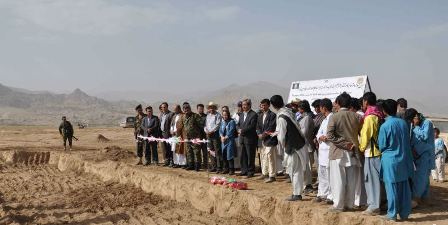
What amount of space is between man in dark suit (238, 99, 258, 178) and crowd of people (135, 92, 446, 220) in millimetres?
11

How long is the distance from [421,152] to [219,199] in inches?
150

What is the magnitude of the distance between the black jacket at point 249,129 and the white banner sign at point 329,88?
5.55 feet

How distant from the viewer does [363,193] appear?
723 centimetres

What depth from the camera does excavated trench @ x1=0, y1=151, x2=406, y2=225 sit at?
720 cm

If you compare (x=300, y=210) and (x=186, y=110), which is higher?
(x=186, y=110)

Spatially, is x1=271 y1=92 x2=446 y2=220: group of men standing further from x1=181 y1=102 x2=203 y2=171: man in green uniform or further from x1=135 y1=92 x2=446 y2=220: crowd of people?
x1=181 y1=102 x2=203 y2=171: man in green uniform

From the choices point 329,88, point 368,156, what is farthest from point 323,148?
point 329,88

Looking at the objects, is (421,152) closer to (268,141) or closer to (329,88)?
(268,141)

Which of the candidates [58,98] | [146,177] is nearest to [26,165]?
[146,177]

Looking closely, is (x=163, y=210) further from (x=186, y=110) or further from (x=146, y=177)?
(x=186, y=110)

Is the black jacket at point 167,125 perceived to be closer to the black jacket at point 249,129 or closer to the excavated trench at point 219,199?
the excavated trench at point 219,199

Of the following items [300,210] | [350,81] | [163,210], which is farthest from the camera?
[350,81]

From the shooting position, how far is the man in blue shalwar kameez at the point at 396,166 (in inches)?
249

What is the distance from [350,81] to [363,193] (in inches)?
179
